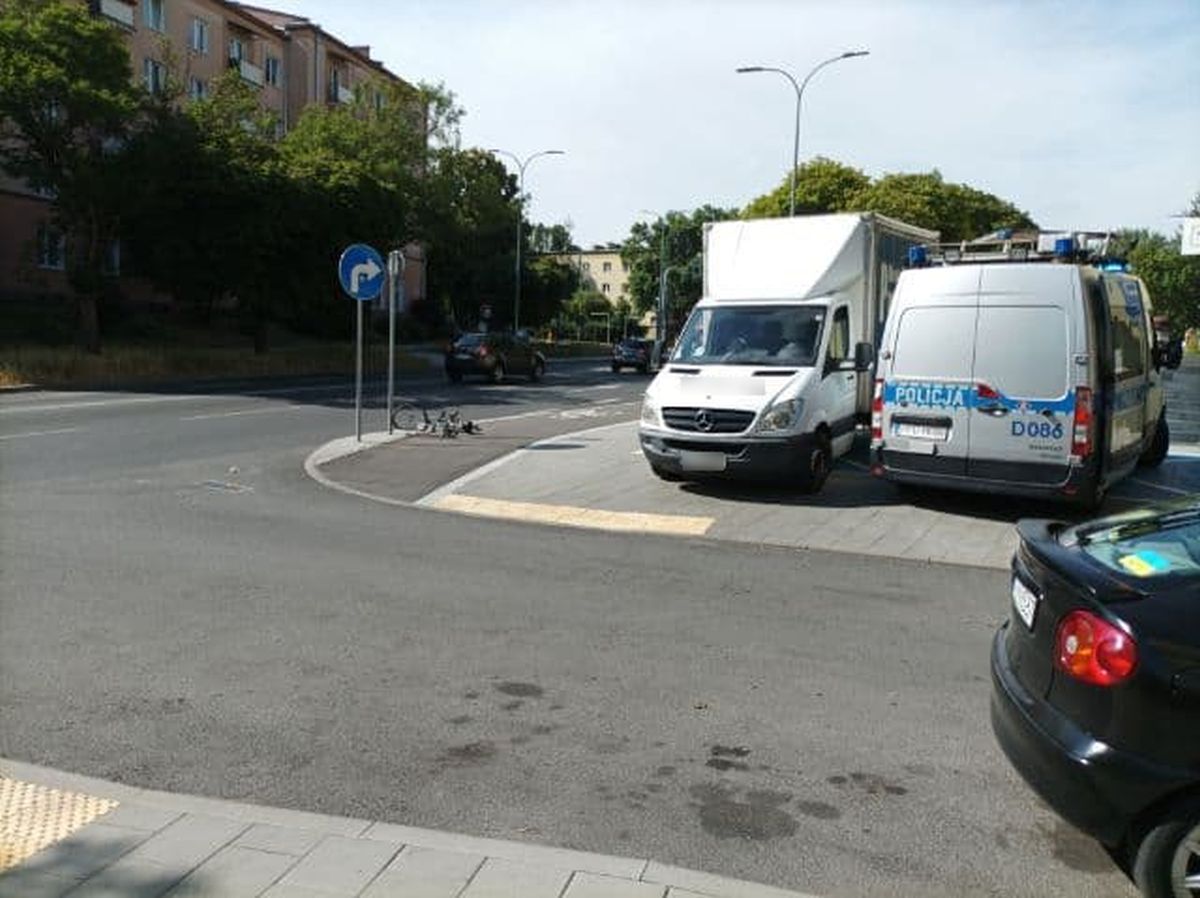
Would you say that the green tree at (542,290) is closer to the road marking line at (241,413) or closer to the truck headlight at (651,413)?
the road marking line at (241,413)

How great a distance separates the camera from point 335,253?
35.0m

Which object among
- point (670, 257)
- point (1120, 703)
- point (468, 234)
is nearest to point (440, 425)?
point (1120, 703)

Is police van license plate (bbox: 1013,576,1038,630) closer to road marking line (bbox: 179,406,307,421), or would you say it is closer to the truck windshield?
the truck windshield

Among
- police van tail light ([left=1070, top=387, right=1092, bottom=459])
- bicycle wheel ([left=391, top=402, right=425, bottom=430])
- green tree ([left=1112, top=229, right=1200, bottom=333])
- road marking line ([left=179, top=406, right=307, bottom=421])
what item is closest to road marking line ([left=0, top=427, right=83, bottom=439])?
road marking line ([left=179, top=406, right=307, bottom=421])

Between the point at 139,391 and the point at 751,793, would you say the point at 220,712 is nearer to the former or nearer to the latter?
the point at 751,793

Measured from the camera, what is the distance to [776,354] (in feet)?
38.5

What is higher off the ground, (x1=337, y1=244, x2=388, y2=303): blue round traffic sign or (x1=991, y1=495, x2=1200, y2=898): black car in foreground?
(x1=337, y1=244, x2=388, y2=303): blue round traffic sign

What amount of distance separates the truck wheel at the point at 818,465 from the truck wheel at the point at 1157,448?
4.84 m

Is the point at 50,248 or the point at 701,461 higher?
the point at 50,248

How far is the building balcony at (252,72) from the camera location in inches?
1980

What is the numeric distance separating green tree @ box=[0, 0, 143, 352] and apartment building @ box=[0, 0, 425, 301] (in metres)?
3.39

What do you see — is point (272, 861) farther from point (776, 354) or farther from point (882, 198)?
point (882, 198)

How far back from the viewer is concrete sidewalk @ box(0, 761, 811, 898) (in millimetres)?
3217

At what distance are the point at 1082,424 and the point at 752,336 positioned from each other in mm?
3605
